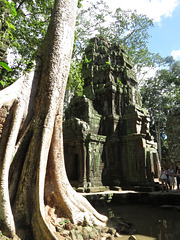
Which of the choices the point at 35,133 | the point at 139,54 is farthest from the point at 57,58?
the point at 139,54

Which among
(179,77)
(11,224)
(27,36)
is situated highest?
(179,77)

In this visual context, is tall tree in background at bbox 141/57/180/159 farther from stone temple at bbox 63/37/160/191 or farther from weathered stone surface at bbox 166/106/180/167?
stone temple at bbox 63/37/160/191

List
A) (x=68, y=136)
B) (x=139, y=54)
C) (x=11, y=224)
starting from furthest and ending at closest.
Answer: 1. (x=139, y=54)
2. (x=68, y=136)
3. (x=11, y=224)

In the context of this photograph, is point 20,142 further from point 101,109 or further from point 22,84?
point 101,109

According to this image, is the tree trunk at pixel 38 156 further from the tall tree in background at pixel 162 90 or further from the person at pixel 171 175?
the tall tree in background at pixel 162 90

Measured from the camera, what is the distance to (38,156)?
118 inches

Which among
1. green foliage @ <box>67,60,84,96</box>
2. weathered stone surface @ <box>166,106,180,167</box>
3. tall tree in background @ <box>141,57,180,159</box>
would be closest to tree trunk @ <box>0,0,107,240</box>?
green foliage @ <box>67,60,84,96</box>

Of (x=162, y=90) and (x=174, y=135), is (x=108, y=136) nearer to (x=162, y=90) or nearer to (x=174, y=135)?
(x=174, y=135)

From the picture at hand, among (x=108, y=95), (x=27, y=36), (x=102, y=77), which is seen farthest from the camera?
(x=102, y=77)

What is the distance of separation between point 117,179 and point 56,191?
22.2 feet

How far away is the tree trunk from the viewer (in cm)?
267

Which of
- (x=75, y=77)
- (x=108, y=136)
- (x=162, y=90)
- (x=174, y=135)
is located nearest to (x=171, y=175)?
(x=108, y=136)

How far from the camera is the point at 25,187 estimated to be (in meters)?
2.90

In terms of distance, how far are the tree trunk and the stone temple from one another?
209 inches
